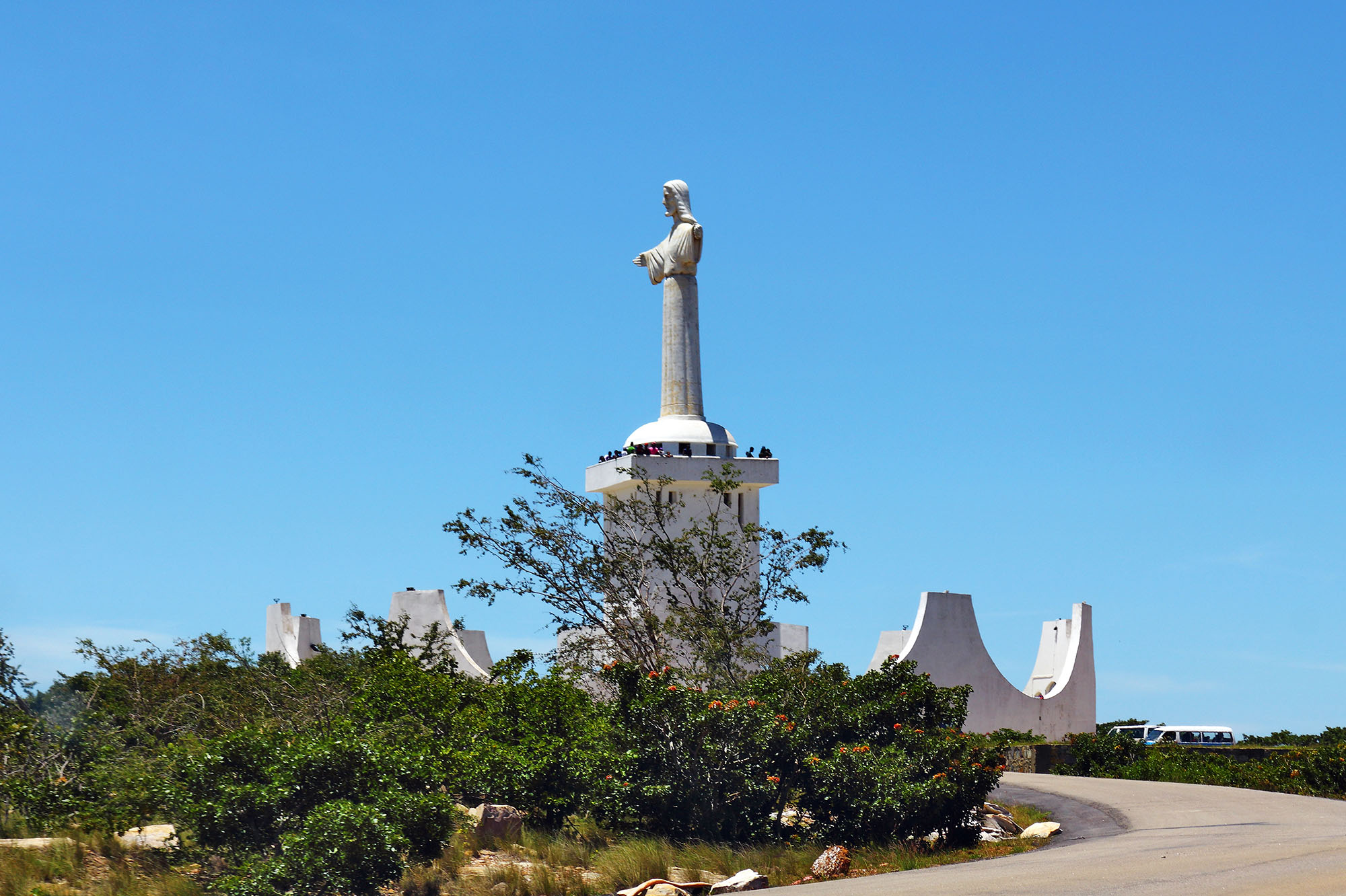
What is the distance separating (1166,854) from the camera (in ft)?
49.0

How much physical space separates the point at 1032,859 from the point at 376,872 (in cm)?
694

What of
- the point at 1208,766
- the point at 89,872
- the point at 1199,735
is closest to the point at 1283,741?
the point at 1199,735

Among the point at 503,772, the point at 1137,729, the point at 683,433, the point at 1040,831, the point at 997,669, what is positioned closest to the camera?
the point at 503,772

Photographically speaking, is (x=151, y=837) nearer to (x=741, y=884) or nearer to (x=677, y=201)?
(x=741, y=884)

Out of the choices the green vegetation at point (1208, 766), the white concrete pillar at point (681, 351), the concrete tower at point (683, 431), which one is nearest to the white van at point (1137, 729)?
the green vegetation at point (1208, 766)

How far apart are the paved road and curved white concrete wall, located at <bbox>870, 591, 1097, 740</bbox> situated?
26.4 feet

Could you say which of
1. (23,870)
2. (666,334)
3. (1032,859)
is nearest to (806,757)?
(1032,859)

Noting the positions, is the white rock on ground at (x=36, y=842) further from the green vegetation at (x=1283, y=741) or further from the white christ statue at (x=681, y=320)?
the green vegetation at (x=1283, y=741)

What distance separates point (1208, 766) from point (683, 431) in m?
11.7

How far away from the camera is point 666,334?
29984mm

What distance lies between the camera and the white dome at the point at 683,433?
2888 cm

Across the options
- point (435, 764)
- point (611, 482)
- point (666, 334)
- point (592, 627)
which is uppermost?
point (666, 334)

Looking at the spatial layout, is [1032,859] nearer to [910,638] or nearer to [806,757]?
[806,757]

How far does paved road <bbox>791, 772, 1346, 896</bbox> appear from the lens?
1288cm
